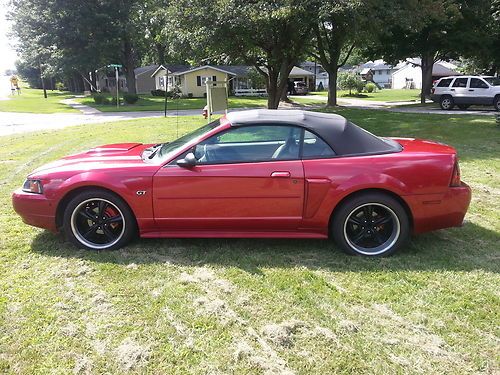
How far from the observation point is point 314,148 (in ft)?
13.8

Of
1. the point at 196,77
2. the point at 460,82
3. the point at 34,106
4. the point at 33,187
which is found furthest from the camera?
the point at 196,77

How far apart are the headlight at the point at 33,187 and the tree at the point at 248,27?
42.1 ft

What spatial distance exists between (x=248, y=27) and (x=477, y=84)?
12.4m

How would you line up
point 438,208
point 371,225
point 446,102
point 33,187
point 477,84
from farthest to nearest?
1. point 446,102
2. point 477,84
3. point 33,187
4. point 371,225
5. point 438,208

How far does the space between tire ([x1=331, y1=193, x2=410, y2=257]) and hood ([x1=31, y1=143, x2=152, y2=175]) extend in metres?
2.08

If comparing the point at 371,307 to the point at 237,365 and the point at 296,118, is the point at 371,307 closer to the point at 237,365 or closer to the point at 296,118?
the point at 237,365

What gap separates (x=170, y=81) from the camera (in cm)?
4962

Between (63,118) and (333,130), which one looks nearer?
(333,130)

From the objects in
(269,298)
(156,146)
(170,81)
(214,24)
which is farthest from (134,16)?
(269,298)

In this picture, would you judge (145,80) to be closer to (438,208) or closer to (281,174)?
(281,174)

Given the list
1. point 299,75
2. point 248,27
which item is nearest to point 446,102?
point 248,27

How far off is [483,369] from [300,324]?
117cm

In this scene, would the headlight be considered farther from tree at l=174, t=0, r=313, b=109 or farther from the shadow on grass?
tree at l=174, t=0, r=313, b=109

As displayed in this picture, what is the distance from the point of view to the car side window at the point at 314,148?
13.7ft
